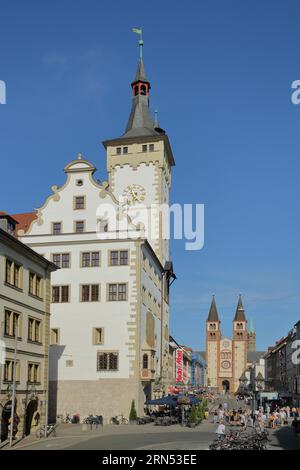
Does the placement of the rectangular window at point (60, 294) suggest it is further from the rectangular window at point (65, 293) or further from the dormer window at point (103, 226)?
the dormer window at point (103, 226)

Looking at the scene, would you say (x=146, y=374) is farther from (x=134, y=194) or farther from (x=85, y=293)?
(x=134, y=194)

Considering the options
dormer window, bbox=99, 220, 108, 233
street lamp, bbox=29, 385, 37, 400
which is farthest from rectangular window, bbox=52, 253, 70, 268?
street lamp, bbox=29, 385, 37, 400

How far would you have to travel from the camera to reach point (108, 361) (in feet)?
179

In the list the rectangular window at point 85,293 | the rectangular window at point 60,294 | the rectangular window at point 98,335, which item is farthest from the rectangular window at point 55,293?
the rectangular window at point 98,335

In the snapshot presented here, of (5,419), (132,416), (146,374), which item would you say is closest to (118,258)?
(146,374)

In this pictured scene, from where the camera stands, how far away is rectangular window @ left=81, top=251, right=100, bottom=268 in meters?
56.3

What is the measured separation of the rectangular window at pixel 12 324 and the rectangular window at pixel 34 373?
2.94 meters

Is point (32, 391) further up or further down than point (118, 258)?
further down

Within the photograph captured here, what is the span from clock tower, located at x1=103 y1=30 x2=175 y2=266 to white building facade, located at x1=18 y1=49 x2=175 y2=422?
8921 mm

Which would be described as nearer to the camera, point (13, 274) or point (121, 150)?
point (13, 274)

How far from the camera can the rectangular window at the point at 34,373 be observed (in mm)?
41281

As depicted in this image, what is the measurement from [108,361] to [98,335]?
8.27 ft

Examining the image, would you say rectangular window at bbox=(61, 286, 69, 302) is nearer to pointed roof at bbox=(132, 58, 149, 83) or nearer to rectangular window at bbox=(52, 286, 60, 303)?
rectangular window at bbox=(52, 286, 60, 303)

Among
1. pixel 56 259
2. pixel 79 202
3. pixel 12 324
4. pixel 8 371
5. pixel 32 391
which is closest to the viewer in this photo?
pixel 8 371
